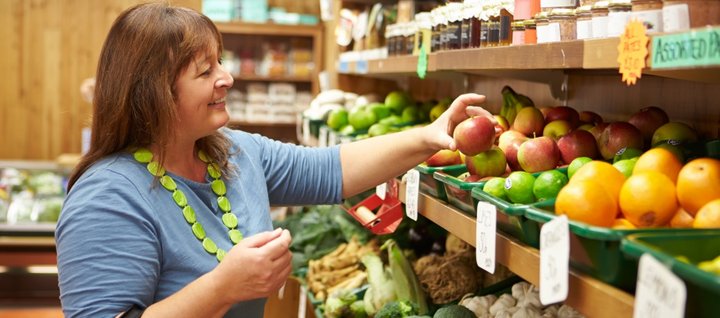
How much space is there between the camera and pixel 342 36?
4715mm

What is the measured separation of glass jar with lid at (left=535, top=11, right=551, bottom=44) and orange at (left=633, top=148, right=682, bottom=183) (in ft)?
1.16

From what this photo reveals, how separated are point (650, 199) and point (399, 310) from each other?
56.2 inches

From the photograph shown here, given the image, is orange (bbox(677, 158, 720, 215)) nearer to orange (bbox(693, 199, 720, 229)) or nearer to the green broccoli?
orange (bbox(693, 199, 720, 229))

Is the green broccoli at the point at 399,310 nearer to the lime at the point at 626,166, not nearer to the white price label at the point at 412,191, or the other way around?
the white price label at the point at 412,191

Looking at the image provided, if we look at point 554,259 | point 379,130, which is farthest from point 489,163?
point 379,130

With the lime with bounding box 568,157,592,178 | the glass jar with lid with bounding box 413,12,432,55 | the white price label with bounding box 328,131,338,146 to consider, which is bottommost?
the white price label with bounding box 328,131,338,146

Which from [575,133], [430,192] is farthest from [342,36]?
[575,133]

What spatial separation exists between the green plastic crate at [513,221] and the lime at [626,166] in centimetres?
21

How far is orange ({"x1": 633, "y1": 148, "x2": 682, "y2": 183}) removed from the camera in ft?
4.76

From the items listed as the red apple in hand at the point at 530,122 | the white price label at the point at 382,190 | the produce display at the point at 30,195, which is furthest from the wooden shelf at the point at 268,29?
the red apple in hand at the point at 530,122

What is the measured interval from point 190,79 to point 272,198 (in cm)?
61

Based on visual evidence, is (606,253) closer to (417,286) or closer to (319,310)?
(417,286)

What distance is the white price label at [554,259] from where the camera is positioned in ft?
4.19

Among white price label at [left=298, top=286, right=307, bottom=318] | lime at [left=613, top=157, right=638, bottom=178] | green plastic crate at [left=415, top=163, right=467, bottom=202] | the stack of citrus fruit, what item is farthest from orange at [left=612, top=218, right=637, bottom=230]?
white price label at [left=298, top=286, right=307, bottom=318]
